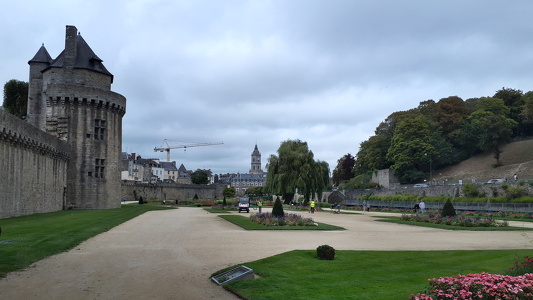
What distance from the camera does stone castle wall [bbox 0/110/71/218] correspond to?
91.4 ft

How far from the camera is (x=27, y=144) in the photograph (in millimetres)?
31828

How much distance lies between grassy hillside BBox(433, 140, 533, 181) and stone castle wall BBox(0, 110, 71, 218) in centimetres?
6903

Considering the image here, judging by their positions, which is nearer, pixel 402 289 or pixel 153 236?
pixel 402 289

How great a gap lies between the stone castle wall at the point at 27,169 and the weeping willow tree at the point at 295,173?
27.1 metres

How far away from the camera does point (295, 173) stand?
5756cm

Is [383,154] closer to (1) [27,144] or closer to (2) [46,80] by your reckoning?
(2) [46,80]

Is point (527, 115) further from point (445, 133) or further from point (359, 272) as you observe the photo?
point (359, 272)

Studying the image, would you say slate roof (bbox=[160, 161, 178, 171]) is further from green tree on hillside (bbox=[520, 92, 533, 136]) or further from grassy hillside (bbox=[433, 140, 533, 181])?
green tree on hillside (bbox=[520, 92, 533, 136])

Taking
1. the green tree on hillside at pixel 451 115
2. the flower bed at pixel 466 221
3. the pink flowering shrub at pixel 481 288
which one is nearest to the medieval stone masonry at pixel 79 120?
the flower bed at pixel 466 221

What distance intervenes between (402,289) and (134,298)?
571 cm

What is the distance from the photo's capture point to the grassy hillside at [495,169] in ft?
249

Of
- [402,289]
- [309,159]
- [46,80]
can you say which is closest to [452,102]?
[309,159]

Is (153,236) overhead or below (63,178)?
below

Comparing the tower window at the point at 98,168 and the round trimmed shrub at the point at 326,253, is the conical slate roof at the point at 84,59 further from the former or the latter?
the round trimmed shrub at the point at 326,253
